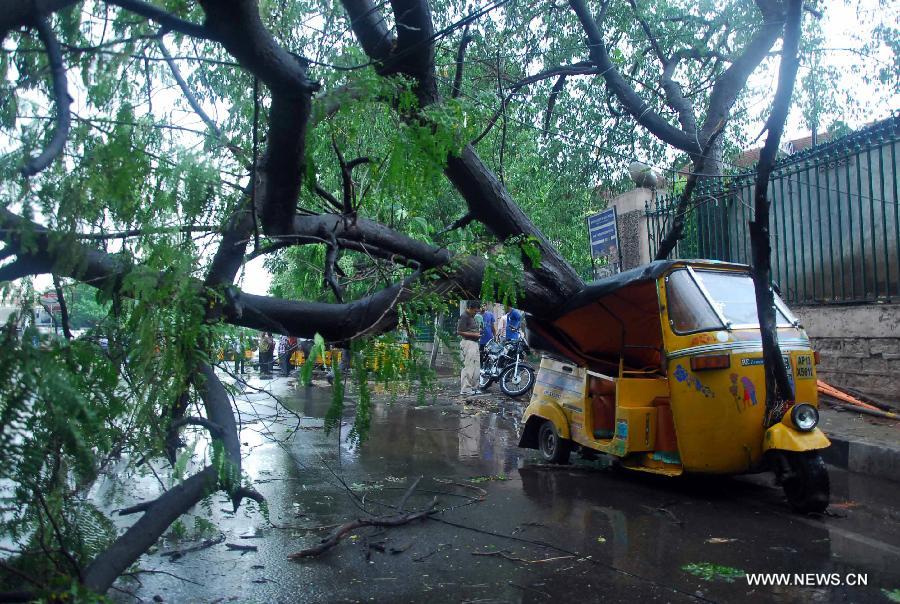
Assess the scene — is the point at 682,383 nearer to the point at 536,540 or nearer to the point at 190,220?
the point at 536,540

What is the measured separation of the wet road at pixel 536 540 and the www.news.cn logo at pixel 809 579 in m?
0.05

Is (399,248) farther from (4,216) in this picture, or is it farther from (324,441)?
(324,441)

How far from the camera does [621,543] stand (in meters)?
4.88

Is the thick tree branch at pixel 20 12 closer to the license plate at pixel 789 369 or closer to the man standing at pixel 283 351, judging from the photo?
the man standing at pixel 283 351

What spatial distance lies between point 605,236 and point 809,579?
7.89m

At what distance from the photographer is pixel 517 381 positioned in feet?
45.0

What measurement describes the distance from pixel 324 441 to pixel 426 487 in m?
2.81

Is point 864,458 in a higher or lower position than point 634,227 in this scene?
lower

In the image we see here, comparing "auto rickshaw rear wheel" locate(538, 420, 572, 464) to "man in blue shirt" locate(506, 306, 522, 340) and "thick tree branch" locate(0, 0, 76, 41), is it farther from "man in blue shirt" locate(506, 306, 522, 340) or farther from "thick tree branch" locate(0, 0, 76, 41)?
"man in blue shirt" locate(506, 306, 522, 340)

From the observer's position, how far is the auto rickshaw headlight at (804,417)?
5.41 meters

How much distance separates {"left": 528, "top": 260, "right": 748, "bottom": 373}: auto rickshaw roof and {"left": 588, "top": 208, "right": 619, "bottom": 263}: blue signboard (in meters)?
3.69

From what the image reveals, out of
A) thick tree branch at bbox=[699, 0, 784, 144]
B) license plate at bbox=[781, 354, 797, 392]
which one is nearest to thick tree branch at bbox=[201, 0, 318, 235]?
license plate at bbox=[781, 354, 797, 392]

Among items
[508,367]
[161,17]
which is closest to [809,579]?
[161,17]

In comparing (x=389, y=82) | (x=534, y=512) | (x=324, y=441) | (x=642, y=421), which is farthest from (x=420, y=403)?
(x=324, y=441)
